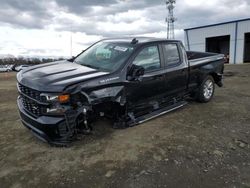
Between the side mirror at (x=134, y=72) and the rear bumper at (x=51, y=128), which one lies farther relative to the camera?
the side mirror at (x=134, y=72)

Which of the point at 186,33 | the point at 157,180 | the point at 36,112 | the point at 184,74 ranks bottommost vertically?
the point at 157,180

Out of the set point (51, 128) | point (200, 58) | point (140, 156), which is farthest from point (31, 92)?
point (200, 58)

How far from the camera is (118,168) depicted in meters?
3.52

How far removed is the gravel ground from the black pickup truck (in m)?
0.32

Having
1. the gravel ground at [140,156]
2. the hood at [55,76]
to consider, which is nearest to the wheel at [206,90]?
the gravel ground at [140,156]

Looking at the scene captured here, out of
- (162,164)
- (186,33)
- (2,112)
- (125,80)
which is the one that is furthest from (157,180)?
(186,33)

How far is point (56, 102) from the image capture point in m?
3.73

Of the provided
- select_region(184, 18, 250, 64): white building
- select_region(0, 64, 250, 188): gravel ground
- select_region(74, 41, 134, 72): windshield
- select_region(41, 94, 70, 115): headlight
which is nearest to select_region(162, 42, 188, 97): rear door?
select_region(0, 64, 250, 188): gravel ground

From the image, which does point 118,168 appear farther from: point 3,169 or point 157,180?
point 3,169

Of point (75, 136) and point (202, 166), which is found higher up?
point (75, 136)

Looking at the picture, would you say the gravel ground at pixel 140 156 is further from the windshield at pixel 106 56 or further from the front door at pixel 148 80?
the windshield at pixel 106 56

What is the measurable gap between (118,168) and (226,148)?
6.40ft

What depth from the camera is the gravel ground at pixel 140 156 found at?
3.24m

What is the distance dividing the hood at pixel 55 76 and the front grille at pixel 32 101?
10cm
